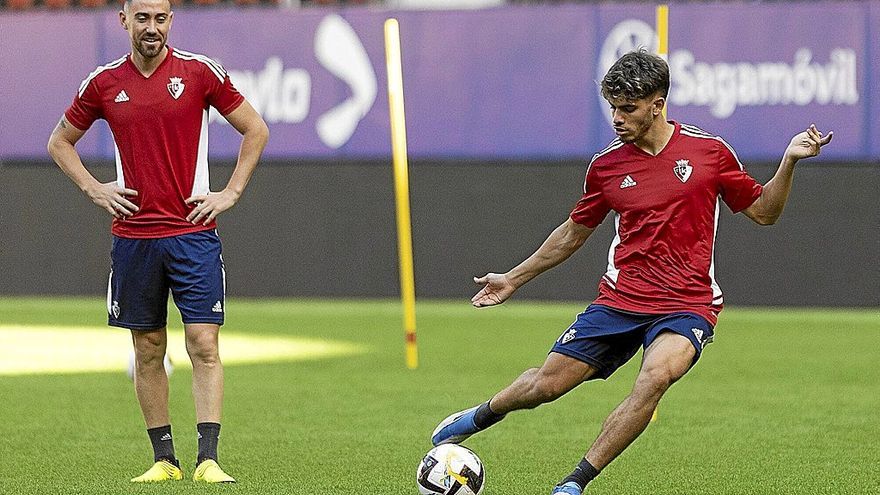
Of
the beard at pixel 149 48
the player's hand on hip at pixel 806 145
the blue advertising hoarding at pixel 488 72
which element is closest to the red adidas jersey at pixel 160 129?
the beard at pixel 149 48

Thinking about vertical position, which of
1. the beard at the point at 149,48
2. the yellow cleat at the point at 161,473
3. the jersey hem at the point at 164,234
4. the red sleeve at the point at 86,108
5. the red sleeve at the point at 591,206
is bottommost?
the yellow cleat at the point at 161,473

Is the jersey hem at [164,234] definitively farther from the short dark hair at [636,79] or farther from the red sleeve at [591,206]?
the short dark hair at [636,79]

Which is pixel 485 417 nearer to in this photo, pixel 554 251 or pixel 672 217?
pixel 554 251

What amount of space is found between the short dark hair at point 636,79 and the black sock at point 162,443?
2418 mm

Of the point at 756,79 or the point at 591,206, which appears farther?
the point at 756,79

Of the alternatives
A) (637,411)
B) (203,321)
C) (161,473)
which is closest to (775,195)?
A: (637,411)

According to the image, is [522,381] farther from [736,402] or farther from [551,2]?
[551,2]

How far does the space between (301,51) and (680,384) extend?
7.58 metres

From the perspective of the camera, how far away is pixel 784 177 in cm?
630

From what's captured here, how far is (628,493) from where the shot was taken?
6.72 m

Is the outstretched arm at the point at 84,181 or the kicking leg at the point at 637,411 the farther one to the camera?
the outstretched arm at the point at 84,181

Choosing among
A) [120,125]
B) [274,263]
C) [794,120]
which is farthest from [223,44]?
[120,125]

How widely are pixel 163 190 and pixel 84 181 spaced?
1.15 feet

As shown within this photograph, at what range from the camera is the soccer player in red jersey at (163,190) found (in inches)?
273
